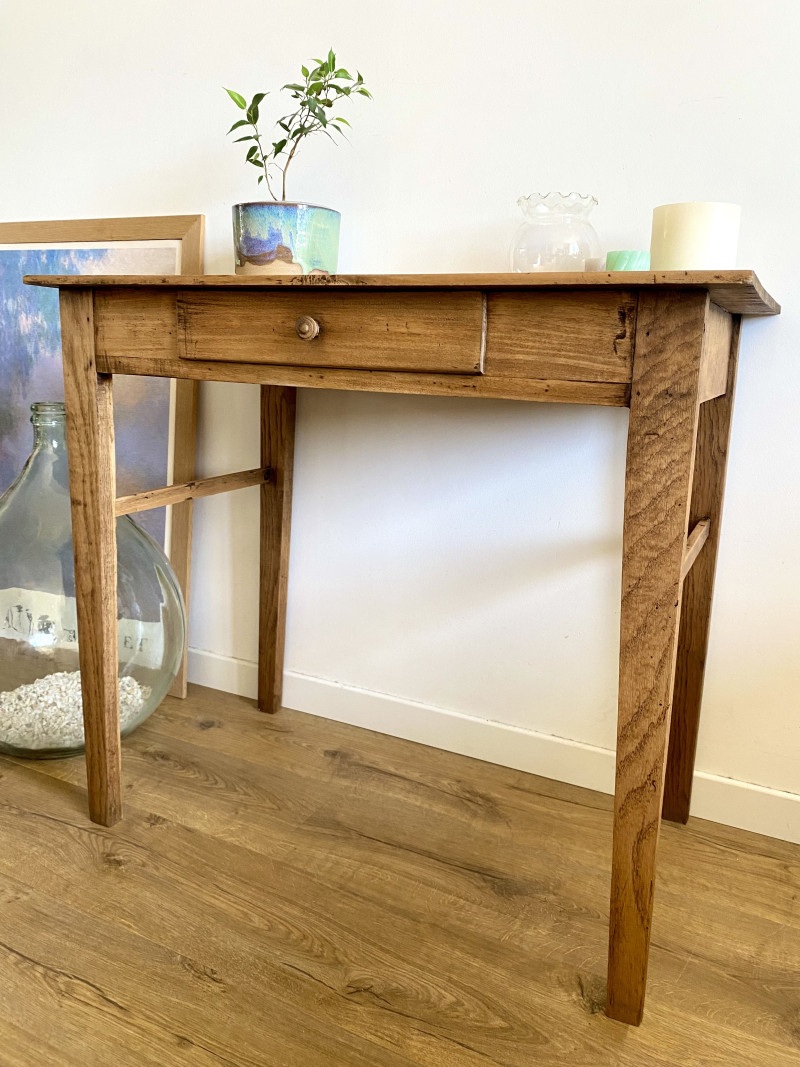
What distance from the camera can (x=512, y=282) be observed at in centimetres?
80

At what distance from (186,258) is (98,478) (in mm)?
570

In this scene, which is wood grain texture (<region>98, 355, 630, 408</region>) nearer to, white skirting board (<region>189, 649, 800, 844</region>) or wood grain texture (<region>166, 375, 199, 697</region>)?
wood grain texture (<region>166, 375, 199, 697</region>)

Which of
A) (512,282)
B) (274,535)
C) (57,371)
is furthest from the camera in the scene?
(57,371)

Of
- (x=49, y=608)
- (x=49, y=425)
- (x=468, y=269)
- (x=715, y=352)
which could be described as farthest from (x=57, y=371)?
(x=715, y=352)

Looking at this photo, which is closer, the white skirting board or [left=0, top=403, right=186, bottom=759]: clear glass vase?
the white skirting board

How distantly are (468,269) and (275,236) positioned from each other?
314mm

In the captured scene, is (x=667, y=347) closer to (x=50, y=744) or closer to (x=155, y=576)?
(x=155, y=576)

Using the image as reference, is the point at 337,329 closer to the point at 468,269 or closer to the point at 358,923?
the point at 468,269

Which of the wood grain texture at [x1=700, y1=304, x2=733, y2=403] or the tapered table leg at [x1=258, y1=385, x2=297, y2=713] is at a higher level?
the wood grain texture at [x1=700, y1=304, x2=733, y2=403]

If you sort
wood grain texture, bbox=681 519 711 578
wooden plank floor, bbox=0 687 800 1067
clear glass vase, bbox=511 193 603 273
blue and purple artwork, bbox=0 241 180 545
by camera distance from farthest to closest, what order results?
blue and purple artwork, bbox=0 241 180 545 → clear glass vase, bbox=511 193 603 273 → wood grain texture, bbox=681 519 711 578 → wooden plank floor, bbox=0 687 800 1067

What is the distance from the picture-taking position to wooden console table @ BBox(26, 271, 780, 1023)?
2.57ft

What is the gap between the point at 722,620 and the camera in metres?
1.23

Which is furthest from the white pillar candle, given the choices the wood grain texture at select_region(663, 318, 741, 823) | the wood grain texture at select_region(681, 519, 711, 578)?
the wood grain texture at select_region(681, 519, 711, 578)

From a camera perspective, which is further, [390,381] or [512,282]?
[390,381]
